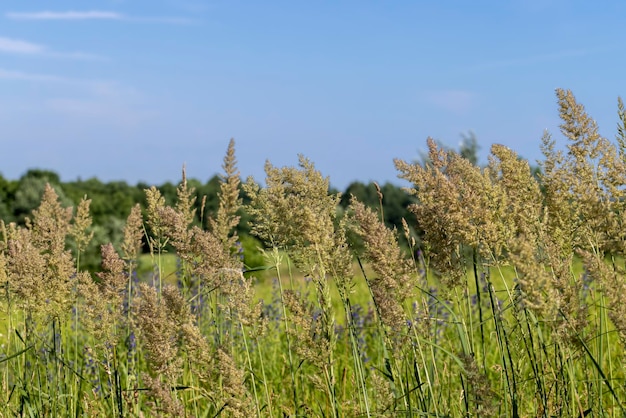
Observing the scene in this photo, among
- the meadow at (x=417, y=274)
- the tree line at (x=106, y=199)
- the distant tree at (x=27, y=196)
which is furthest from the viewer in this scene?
the distant tree at (x=27, y=196)

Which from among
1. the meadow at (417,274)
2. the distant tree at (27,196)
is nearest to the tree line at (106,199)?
the distant tree at (27,196)

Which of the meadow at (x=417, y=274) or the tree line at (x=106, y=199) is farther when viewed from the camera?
the tree line at (x=106, y=199)

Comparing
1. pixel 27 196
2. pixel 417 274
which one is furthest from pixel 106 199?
pixel 417 274

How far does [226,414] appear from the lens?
12.5ft

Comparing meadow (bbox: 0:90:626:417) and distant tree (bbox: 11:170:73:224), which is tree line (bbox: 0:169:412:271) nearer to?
distant tree (bbox: 11:170:73:224)

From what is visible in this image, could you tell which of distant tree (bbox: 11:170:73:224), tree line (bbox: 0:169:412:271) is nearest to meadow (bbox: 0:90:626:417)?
tree line (bbox: 0:169:412:271)

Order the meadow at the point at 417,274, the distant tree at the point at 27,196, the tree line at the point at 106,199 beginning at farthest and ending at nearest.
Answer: the distant tree at the point at 27,196, the tree line at the point at 106,199, the meadow at the point at 417,274

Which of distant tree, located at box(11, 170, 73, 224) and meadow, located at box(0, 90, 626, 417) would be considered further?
distant tree, located at box(11, 170, 73, 224)

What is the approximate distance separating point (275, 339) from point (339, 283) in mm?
4878

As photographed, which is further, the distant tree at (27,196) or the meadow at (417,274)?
the distant tree at (27,196)

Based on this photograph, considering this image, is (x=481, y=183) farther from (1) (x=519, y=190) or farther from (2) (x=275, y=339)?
(2) (x=275, y=339)

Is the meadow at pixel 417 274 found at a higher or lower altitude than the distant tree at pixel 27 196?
lower

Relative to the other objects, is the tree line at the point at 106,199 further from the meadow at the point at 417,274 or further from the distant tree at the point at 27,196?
the meadow at the point at 417,274

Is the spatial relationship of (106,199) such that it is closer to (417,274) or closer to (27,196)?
(27,196)
